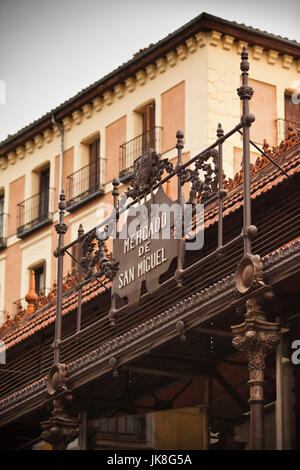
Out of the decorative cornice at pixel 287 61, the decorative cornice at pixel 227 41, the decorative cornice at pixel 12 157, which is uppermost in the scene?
the decorative cornice at pixel 12 157

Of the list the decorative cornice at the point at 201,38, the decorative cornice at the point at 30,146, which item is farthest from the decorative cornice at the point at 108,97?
the decorative cornice at the point at 30,146

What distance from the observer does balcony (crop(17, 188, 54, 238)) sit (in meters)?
41.8

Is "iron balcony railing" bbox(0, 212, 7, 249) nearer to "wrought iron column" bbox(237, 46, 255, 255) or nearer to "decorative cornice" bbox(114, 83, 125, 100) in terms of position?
"decorative cornice" bbox(114, 83, 125, 100)

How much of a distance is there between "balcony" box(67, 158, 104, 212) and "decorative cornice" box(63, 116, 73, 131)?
67.3 inches

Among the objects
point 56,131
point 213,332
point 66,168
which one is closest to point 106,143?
point 66,168

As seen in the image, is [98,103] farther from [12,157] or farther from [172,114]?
[12,157]

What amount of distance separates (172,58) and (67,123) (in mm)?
5590

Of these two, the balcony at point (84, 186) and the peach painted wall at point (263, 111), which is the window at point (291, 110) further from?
the balcony at point (84, 186)

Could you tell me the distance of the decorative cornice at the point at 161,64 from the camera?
3756 centimetres

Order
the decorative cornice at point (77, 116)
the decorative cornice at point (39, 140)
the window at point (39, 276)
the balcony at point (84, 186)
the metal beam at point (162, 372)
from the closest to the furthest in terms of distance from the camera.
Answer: the metal beam at point (162, 372) → the balcony at point (84, 186) → the decorative cornice at point (77, 116) → the window at point (39, 276) → the decorative cornice at point (39, 140)

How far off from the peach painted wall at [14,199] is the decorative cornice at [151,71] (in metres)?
7.43

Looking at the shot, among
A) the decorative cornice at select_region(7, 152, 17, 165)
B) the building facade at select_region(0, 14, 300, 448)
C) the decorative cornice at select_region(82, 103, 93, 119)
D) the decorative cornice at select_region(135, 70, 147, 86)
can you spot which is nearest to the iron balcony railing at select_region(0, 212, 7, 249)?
the building facade at select_region(0, 14, 300, 448)

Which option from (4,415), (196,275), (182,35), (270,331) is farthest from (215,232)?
(182,35)

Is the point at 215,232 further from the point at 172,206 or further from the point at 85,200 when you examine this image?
the point at 85,200
